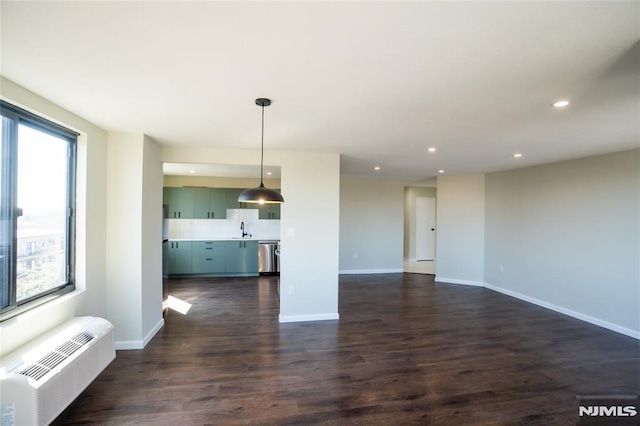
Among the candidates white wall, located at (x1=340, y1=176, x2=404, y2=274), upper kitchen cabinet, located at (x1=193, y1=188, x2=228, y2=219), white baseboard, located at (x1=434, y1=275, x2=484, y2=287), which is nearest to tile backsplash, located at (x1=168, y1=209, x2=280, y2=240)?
upper kitchen cabinet, located at (x1=193, y1=188, x2=228, y2=219)

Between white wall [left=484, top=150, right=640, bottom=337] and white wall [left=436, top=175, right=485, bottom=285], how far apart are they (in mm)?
311

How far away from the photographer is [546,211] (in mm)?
5020

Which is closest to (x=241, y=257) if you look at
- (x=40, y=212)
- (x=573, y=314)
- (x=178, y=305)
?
(x=178, y=305)

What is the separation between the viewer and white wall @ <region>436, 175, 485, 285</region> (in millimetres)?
6402

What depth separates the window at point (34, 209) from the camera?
215 centimetres

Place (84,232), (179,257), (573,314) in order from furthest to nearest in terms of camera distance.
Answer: (179,257) → (573,314) → (84,232)

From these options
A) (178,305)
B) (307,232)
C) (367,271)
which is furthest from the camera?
(367,271)

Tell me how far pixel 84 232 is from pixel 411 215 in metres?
8.58

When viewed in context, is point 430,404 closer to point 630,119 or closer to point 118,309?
point 630,119

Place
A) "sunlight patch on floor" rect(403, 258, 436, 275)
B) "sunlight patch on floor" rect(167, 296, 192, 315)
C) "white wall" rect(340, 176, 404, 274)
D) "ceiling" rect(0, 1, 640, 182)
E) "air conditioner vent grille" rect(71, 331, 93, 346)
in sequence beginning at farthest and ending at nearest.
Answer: "sunlight patch on floor" rect(403, 258, 436, 275) → "white wall" rect(340, 176, 404, 274) → "sunlight patch on floor" rect(167, 296, 192, 315) → "air conditioner vent grille" rect(71, 331, 93, 346) → "ceiling" rect(0, 1, 640, 182)

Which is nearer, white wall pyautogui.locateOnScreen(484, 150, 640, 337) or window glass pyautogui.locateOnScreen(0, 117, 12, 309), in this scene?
window glass pyautogui.locateOnScreen(0, 117, 12, 309)

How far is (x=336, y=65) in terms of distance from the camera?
177 centimetres

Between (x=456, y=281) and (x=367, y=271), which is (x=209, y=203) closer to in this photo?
(x=367, y=271)

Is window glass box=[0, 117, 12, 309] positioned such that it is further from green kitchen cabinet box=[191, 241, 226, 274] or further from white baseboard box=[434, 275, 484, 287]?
white baseboard box=[434, 275, 484, 287]
